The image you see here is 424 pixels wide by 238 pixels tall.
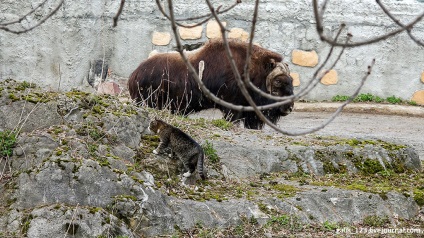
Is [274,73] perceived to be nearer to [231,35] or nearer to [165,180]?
[231,35]

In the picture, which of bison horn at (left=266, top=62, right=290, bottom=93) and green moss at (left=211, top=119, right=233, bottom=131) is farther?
bison horn at (left=266, top=62, right=290, bottom=93)

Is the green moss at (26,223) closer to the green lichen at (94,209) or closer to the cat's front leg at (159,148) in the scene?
the green lichen at (94,209)

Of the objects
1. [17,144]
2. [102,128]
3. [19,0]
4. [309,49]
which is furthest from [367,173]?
[19,0]

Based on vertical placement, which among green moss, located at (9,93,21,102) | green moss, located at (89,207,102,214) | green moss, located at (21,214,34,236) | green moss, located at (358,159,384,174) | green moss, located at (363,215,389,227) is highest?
green moss, located at (9,93,21,102)

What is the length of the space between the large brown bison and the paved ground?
3.93ft

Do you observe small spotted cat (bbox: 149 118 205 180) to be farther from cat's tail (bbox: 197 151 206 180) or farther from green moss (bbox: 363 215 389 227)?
green moss (bbox: 363 215 389 227)

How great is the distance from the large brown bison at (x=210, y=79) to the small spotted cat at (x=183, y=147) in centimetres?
346

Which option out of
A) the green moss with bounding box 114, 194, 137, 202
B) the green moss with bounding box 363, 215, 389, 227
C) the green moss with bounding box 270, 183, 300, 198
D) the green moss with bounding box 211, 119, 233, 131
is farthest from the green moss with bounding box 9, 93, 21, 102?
the green moss with bounding box 363, 215, 389, 227

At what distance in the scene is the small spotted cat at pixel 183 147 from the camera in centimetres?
633

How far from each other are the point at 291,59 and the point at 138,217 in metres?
9.20

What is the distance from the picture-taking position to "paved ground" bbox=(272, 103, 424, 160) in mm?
11704

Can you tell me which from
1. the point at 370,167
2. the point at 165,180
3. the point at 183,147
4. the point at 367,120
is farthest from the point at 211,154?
the point at 367,120

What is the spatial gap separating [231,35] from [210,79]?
145 inches

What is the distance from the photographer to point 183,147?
21.1 feet
